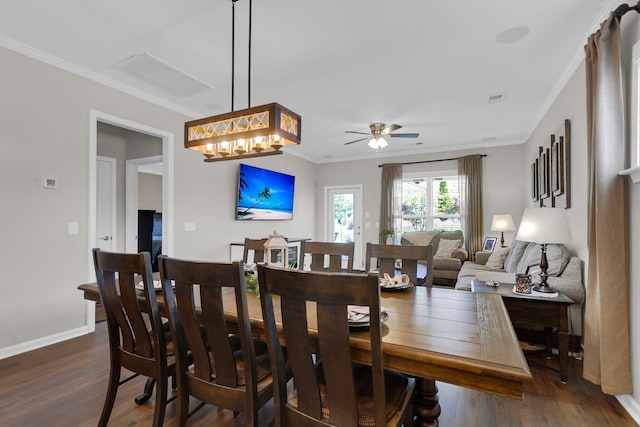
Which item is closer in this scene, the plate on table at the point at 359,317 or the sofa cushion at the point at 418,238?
the plate on table at the point at 359,317

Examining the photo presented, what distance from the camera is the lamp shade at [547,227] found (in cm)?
238

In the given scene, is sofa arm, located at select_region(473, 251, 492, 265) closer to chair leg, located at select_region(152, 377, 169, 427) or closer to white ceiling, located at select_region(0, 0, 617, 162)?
white ceiling, located at select_region(0, 0, 617, 162)

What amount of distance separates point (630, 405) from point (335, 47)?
3.19 meters

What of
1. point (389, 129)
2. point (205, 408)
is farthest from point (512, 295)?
point (389, 129)

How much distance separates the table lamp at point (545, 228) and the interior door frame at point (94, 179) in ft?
12.3

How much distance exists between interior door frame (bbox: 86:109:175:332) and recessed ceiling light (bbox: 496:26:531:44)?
3647 millimetres

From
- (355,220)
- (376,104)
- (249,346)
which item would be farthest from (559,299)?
(355,220)

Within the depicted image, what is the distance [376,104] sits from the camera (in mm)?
3994

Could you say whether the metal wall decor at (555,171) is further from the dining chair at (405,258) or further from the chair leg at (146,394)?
the chair leg at (146,394)

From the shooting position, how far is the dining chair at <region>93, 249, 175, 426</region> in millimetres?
1505

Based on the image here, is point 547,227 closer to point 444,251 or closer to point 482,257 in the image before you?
point 482,257

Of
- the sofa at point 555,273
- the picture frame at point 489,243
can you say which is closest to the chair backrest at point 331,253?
the sofa at point 555,273

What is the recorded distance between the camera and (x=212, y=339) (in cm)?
137

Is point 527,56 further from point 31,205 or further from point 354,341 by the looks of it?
point 31,205
